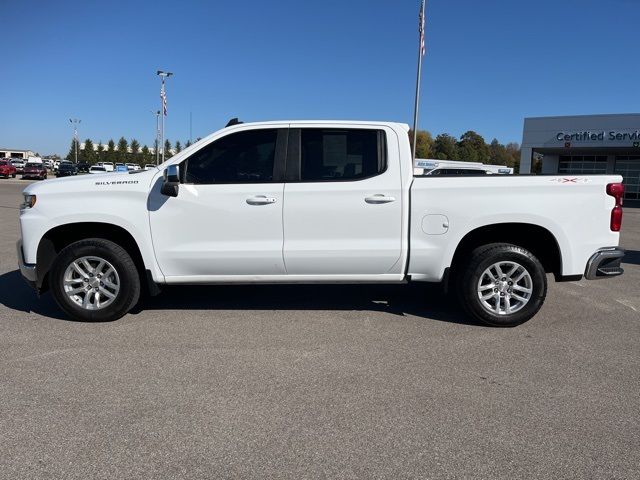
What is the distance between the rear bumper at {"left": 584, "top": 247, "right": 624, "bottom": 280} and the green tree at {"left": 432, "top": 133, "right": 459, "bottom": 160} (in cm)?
8620

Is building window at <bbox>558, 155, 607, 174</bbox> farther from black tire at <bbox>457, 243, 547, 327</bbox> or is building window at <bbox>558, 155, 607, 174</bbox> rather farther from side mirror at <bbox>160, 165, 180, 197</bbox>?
side mirror at <bbox>160, 165, 180, 197</bbox>

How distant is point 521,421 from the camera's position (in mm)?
3240

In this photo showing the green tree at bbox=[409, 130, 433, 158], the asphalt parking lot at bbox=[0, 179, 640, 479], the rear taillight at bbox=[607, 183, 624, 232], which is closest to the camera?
the asphalt parking lot at bbox=[0, 179, 640, 479]

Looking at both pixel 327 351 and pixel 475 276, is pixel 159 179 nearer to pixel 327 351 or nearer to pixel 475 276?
pixel 327 351

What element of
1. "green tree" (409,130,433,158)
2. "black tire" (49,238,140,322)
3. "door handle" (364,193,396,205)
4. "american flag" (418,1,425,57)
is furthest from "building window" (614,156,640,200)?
"green tree" (409,130,433,158)

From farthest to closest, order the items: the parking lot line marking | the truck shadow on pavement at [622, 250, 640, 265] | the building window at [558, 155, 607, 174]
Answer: the building window at [558, 155, 607, 174] → the truck shadow on pavement at [622, 250, 640, 265] → the parking lot line marking

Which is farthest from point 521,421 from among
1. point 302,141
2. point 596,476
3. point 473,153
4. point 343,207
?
point 473,153

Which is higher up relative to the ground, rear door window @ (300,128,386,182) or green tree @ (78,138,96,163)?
green tree @ (78,138,96,163)

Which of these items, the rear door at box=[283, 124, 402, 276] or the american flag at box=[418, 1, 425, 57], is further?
the american flag at box=[418, 1, 425, 57]

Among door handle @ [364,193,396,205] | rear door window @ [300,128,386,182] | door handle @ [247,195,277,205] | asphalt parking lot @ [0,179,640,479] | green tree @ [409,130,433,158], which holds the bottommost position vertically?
asphalt parking lot @ [0,179,640,479]

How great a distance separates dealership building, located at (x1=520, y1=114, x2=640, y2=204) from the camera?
30.1m

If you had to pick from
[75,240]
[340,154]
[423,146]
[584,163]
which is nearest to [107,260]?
[75,240]

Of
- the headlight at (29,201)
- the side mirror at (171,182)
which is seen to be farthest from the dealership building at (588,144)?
the headlight at (29,201)

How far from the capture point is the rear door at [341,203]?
4961 millimetres
